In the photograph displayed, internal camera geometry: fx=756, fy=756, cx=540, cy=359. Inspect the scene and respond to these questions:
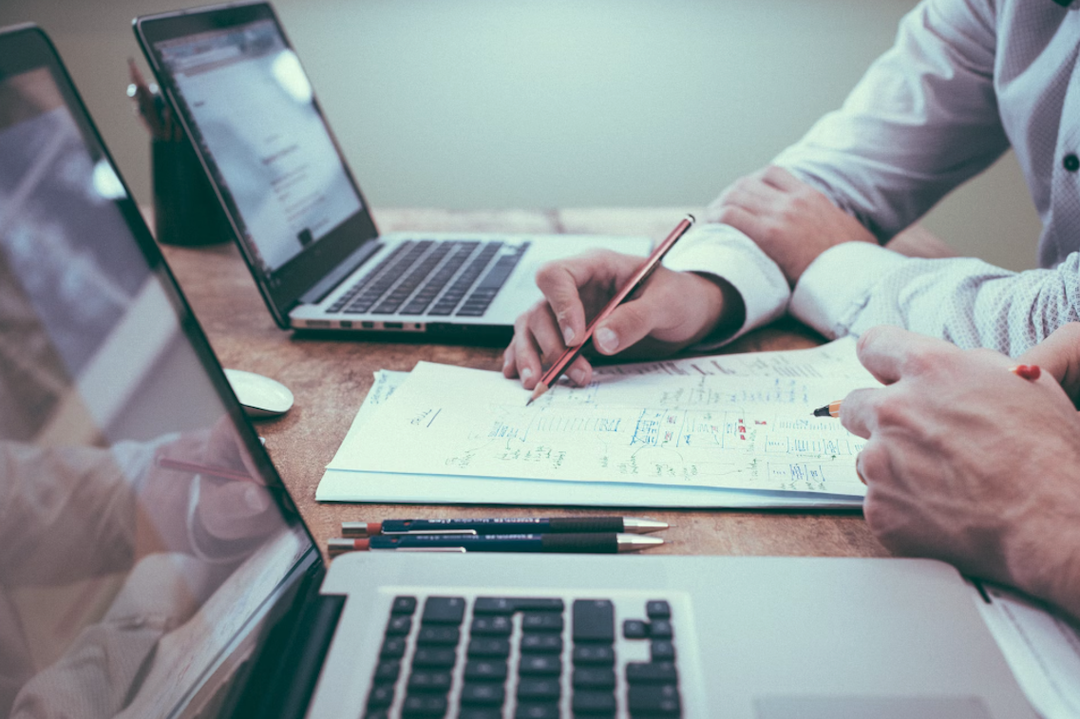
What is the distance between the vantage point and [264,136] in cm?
85

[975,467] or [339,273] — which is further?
[339,273]

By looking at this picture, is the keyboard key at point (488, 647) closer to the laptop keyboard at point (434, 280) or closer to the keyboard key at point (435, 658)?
the keyboard key at point (435, 658)

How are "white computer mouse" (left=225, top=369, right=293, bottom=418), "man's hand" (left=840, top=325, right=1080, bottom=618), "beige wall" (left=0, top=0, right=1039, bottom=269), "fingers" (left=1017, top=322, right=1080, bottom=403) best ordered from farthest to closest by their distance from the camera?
"beige wall" (left=0, top=0, right=1039, bottom=269)
"white computer mouse" (left=225, top=369, right=293, bottom=418)
"fingers" (left=1017, top=322, right=1080, bottom=403)
"man's hand" (left=840, top=325, right=1080, bottom=618)

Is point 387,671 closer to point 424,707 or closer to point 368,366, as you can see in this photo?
point 424,707

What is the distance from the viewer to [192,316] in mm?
369

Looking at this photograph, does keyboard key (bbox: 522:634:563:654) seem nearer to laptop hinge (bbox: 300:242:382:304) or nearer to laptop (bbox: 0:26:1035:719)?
laptop (bbox: 0:26:1035:719)

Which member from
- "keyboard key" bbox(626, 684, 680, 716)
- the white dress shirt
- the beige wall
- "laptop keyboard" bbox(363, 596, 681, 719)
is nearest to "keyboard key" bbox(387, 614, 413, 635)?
"laptop keyboard" bbox(363, 596, 681, 719)

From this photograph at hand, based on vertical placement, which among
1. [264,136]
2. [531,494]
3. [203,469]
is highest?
[264,136]

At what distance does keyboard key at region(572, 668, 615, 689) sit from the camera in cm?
31

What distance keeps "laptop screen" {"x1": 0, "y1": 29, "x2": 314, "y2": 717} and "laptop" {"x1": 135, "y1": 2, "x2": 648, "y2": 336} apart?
39 cm

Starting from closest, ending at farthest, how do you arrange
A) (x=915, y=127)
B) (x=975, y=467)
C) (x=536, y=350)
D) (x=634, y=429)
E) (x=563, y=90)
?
(x=975, y=467), (x=634, y=429), (x=536, y=350), (x=915, y=127), (x=563, y=90)

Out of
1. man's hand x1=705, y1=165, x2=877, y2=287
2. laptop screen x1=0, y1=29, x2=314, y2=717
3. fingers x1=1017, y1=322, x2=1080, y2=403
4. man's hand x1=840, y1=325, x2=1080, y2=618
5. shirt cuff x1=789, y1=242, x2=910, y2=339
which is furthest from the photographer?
man's hand x1=705, y1=165, x2=877, y2=287

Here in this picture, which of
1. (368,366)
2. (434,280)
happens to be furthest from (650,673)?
(434,280)

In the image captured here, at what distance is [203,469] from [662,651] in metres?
0.23
